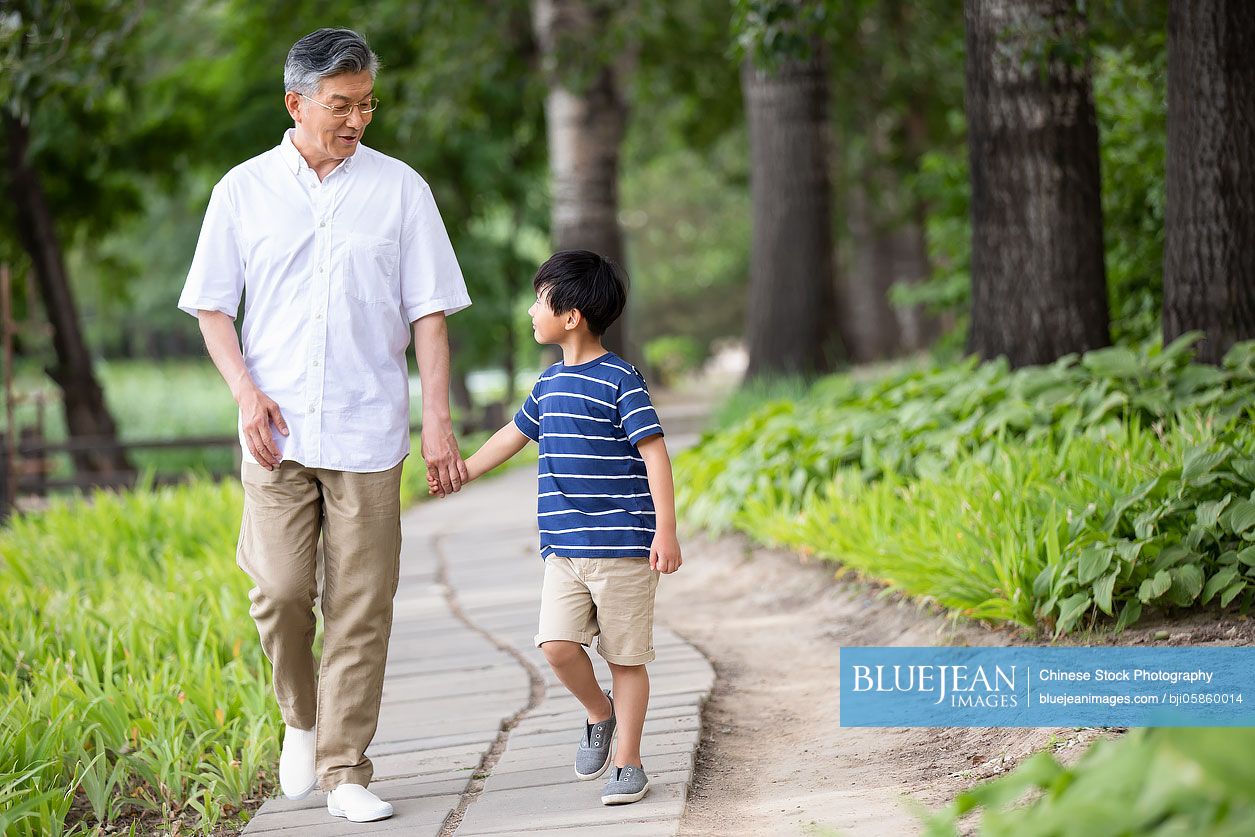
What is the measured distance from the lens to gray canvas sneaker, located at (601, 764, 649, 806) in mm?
3229

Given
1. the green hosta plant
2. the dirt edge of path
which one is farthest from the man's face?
the green hosta plant

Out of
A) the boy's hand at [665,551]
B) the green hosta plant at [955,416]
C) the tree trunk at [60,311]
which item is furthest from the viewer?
the tree trunk at [60,311]

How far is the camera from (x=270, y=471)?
331 centimetres

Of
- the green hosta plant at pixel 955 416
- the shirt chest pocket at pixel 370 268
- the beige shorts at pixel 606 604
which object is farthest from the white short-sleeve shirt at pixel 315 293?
the green hosta plant at pixel 955 416

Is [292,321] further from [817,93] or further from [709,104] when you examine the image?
[709,104]

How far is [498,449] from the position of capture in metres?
3.45

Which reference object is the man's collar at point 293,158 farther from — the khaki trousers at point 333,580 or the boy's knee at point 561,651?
the boy's knee at point 561,651

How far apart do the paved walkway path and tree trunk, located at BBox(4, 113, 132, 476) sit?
827 cm

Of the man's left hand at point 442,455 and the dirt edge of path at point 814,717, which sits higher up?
the man's left hand at point 442,455

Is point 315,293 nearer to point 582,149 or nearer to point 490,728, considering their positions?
point 490,728

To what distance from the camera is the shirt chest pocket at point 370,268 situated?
335cm

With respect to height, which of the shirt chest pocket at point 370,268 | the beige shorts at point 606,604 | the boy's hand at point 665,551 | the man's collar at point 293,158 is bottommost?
the beige shorts at point 606,604

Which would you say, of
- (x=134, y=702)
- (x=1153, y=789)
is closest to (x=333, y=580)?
(x=134, y=702)

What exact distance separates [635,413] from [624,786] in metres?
0.90
